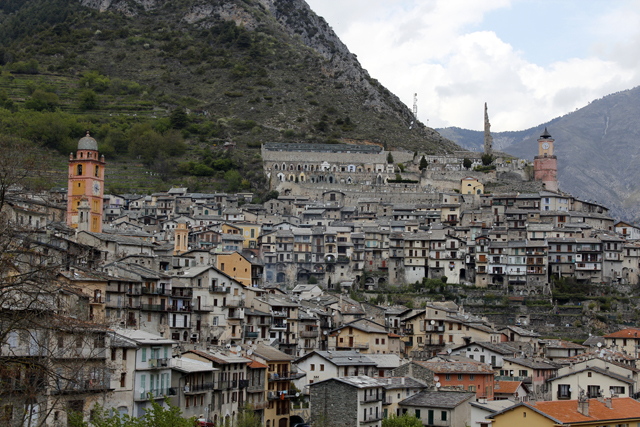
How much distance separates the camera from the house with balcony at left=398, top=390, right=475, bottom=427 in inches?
1897

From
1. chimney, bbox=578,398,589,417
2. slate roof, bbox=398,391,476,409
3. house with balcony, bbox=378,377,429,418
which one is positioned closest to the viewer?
chimney, bbox=578,398,589,417

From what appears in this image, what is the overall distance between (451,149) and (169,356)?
129603 millimetres

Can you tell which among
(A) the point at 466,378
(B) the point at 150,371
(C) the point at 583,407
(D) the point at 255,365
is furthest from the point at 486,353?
(B) the point at 150,371

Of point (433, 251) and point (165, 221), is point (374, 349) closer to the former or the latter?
point (433, 251)

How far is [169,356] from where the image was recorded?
42969 mm

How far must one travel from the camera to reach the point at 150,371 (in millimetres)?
41656

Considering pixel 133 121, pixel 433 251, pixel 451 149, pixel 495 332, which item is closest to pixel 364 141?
pixel 451 149

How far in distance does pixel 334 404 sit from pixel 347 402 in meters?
0.75

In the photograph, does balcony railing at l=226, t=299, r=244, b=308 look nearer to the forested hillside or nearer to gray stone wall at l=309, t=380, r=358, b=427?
gray stone wall at l=309, t=380, r=358, b=427

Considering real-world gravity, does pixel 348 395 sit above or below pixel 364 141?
below

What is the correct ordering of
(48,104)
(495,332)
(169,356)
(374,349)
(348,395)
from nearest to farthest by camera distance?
(169,356) → (348,395) → (374,349) → (495,332) → (48,104)

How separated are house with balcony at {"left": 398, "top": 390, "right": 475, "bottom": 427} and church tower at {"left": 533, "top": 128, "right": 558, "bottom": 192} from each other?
278 feet

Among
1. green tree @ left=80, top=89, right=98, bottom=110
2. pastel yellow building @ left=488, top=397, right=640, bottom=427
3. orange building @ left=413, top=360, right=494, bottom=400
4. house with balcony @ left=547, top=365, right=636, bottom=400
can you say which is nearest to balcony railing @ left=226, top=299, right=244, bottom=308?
orange building @ left=413, top=360, right=494, bottom=400

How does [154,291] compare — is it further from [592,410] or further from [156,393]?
[592,410]
